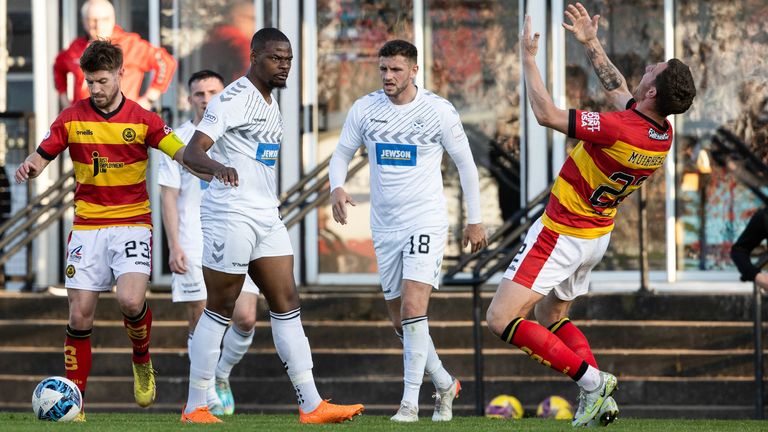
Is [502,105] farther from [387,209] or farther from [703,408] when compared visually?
[387,209]

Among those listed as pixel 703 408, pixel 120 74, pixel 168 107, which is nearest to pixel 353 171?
pixel 168 107

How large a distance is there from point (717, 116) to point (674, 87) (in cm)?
607

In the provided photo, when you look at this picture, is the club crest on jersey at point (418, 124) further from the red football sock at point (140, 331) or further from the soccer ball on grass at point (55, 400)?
the soccer ball on grass at point (55, 400)

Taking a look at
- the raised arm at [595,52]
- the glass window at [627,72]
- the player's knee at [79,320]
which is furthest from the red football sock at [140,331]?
the glass window at [627,72]

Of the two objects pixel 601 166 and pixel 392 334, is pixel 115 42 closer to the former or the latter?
pixel 392 334

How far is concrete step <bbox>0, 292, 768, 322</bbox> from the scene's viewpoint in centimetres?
1270

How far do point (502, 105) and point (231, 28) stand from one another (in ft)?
8.47

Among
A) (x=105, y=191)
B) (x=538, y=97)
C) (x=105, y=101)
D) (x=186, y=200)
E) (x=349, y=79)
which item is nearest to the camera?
(x=538, y=97)

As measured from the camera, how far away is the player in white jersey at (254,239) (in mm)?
8352

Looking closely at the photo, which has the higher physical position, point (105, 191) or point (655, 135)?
Answer: point (655, 135)

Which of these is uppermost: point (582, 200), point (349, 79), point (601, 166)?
point (349, 79)

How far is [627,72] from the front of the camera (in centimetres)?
1401

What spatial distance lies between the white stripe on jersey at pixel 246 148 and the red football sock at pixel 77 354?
1155 millimetres

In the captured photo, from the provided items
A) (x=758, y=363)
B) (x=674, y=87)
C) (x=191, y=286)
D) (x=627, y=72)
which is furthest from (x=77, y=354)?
(x=627, y=72)
